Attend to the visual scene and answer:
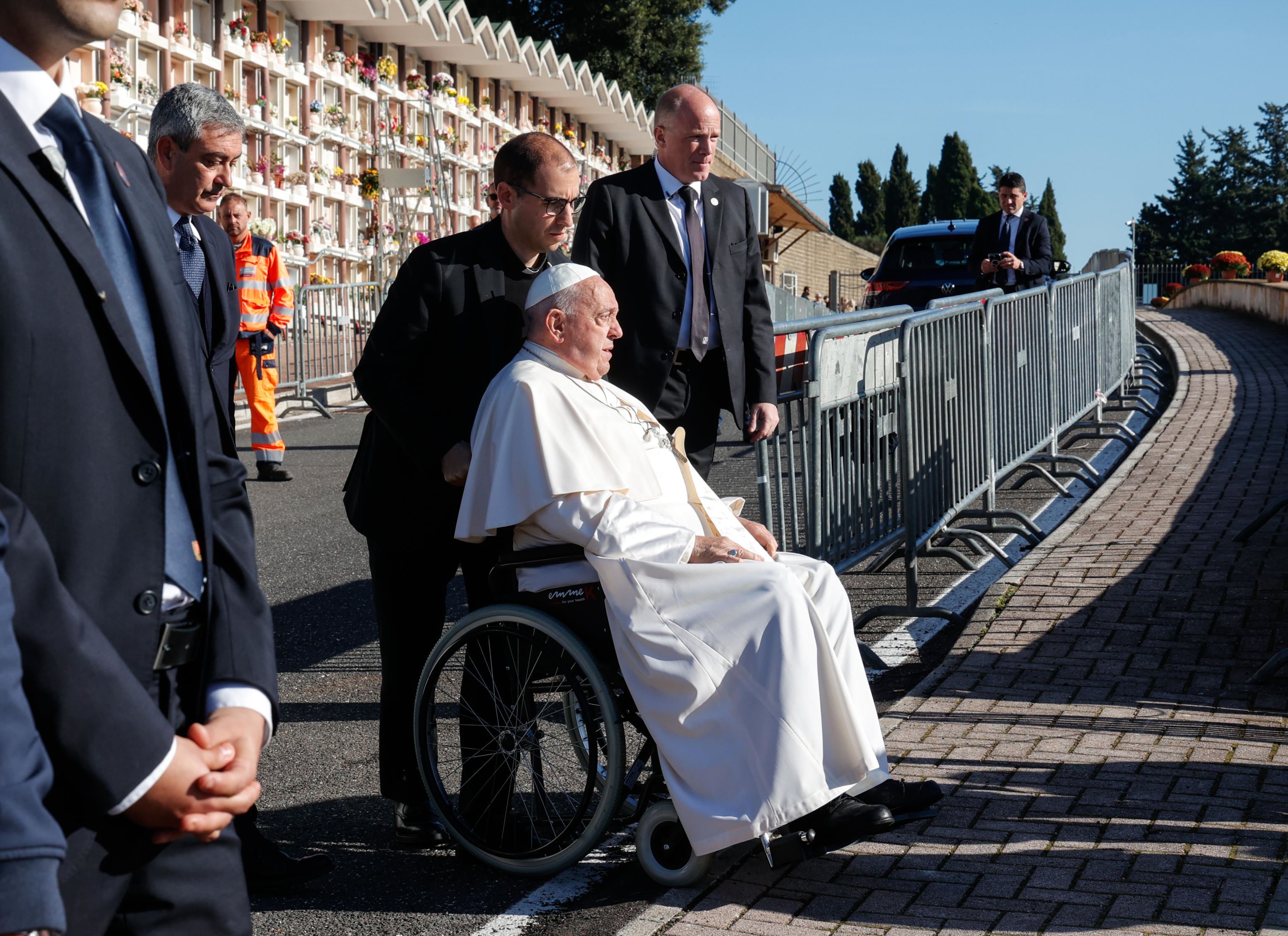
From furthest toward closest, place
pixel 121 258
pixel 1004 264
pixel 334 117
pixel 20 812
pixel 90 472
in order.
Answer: pixel 334 117
pixel 1004 264
pixel 121 258
pixel 90 472
pixel 20 812

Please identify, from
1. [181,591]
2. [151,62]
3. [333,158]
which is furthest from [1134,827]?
[333,158]

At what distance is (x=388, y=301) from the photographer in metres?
4.19

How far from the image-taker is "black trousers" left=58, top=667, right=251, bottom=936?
166 cm

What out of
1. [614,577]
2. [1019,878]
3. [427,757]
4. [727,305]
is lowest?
[1019,878]

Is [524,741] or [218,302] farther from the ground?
[218,302]

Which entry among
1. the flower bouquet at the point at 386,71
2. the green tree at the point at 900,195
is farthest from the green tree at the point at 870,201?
the flower bouquet at the point at 386,71

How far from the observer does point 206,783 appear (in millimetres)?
1666

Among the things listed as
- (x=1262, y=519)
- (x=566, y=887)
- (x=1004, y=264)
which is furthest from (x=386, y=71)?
(x=566, y=887)

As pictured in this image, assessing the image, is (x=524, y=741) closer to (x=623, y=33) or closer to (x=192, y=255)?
(x=192, y=255)

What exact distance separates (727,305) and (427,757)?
207 centimetres

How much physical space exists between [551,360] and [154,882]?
8.42 ft

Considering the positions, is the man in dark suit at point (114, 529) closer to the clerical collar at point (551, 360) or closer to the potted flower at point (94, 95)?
the clerical collar at point (551, 360)

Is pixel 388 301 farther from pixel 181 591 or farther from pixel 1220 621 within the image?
pixel 1220 621

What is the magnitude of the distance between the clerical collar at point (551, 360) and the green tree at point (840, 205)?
11653cm
